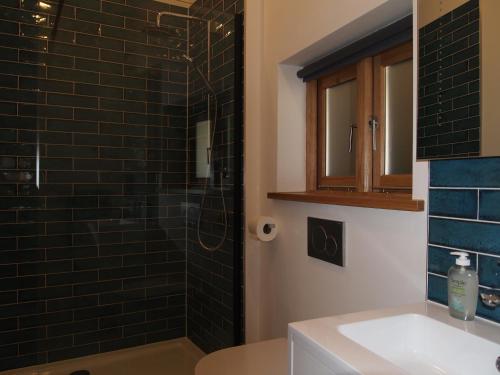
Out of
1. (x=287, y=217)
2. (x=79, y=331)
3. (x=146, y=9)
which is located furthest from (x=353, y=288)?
(x=146, y=9)

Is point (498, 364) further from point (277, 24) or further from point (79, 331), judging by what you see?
point (79, 331)

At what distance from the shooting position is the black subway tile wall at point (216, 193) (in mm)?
2328

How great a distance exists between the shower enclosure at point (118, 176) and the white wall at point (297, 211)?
168 millimetres

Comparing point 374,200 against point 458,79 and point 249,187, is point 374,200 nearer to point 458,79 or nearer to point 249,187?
point 458,79

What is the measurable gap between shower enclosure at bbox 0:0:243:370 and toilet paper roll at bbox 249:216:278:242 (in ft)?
Answer: 1.11

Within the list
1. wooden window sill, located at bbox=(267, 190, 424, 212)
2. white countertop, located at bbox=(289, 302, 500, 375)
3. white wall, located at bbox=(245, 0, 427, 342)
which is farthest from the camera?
white wall, located at bbox=(245, 0, 427, 342)

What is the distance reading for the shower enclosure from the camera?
7.80ft

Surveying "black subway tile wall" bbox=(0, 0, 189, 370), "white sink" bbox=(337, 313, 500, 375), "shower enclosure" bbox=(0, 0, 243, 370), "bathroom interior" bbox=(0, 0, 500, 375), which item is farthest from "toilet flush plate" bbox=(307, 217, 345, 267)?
"black subway tile wall" bbox=(0, 0, 189, 370)

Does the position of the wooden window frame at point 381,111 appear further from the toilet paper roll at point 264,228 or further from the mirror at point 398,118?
the toilet paper roll at point 264,228

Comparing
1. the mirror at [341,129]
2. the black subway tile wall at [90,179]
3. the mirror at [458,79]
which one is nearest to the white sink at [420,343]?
the mirror at [458,79]

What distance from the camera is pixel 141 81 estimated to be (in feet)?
8.86

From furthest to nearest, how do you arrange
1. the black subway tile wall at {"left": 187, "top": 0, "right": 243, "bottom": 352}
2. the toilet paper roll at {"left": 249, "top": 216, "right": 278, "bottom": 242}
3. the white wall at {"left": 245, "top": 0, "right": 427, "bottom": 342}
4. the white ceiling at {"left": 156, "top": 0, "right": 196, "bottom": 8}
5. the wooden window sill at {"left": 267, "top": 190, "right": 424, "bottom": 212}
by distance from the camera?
the white ceiling at {"left": 156, "top": 0, "right": 196, "bottom": 8}
the black subway tile wall at {"left": 187, "top": 0, "right": 243, "bottom": 352}
the toilet paper roll at {"left": 249, "top": 216, "right": 278, "bottom": 242}
the white wall at {"left": 245, "top": 0, "right": 427, "bottom": 342}
the wooden window sill at {"left": 267, "top": 190, "right": 424, "bottom": 212}

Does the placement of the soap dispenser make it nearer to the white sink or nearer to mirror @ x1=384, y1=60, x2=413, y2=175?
the white sink

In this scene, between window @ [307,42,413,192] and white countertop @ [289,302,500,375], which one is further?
window @ [307,42,413,192]
